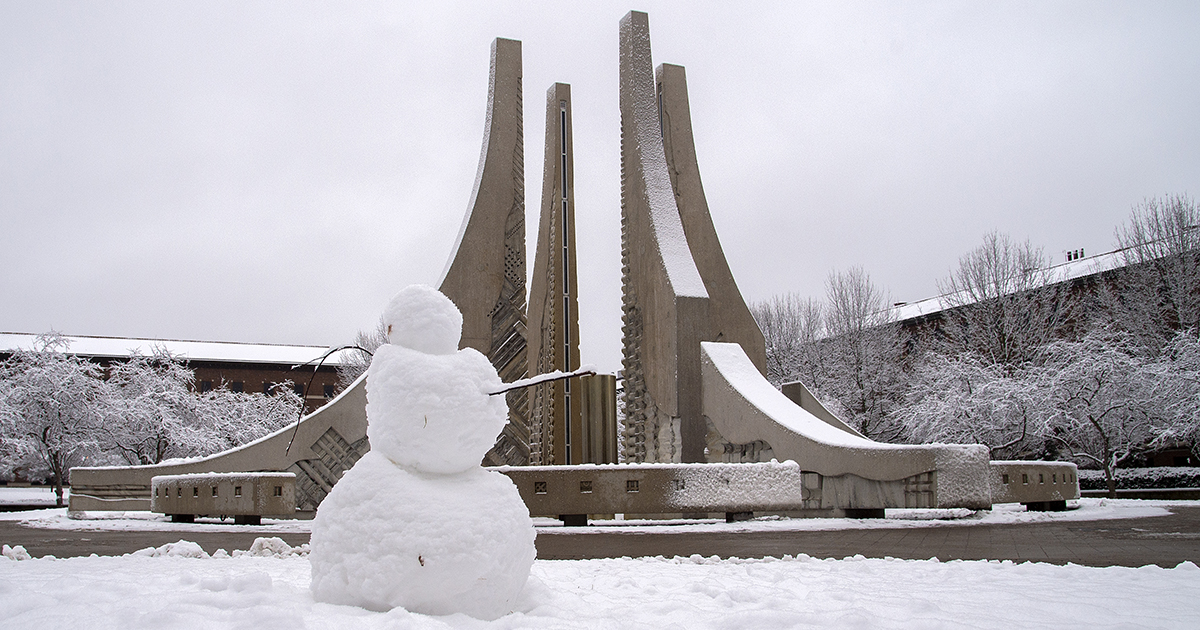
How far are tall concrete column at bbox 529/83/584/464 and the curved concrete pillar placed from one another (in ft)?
5.76

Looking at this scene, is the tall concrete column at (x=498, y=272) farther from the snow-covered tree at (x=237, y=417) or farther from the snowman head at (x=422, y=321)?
the snow-covered tree at (x=237, y=417)

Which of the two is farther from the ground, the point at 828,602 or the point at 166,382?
the point at 166,382

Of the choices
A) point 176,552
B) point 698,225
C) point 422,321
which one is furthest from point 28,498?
point 422,321

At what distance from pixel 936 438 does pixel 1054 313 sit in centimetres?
516

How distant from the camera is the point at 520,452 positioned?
13.1 m

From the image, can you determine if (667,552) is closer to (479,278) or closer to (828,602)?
Result: (828,602)

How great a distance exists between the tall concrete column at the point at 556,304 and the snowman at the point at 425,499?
32.2 ft

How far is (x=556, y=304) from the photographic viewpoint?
47.2 ft

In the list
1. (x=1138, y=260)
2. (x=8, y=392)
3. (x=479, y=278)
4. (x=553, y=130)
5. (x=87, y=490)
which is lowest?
(x=87, y=490)

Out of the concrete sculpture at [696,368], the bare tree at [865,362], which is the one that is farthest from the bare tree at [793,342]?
the concrete sculpture at [696,368]

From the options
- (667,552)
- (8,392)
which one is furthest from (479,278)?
(8,392)

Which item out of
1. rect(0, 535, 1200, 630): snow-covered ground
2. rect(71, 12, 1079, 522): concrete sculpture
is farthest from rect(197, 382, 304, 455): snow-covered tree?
rect(0, 535, 1200, 630): snow-covered ground

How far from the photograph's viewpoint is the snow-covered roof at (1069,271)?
24.3 m

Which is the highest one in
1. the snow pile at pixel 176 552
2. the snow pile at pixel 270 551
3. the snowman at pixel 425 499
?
the snowman at pixel 425 499
